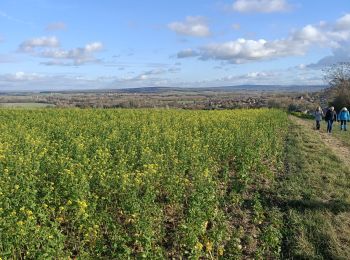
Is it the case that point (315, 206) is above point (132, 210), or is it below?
below

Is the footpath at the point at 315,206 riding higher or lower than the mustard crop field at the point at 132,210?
lower

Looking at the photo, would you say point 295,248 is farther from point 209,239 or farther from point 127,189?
point 127,189

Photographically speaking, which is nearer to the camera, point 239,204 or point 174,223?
point 174,223

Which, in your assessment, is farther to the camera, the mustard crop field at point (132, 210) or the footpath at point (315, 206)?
the footpath at point (315, 206)

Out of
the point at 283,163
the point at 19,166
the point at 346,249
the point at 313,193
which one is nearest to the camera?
the point at 346,249

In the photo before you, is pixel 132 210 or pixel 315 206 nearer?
pixel 132 210

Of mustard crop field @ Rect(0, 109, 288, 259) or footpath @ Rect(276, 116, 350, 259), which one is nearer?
mustard crop field @ Rect(0, 109, 288, 259)

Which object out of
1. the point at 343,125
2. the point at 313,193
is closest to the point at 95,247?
the point at 313,193

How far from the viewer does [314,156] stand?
17.6 m

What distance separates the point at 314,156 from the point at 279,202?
7.57 metres

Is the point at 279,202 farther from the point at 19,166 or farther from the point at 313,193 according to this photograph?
the point at 19,166

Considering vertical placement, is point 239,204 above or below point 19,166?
below

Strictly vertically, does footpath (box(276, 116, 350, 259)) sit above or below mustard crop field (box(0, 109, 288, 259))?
below

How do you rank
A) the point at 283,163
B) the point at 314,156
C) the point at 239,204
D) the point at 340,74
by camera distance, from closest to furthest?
the point at 239,204, the point at 283,163, the point at 314,156, the point at 340,74
